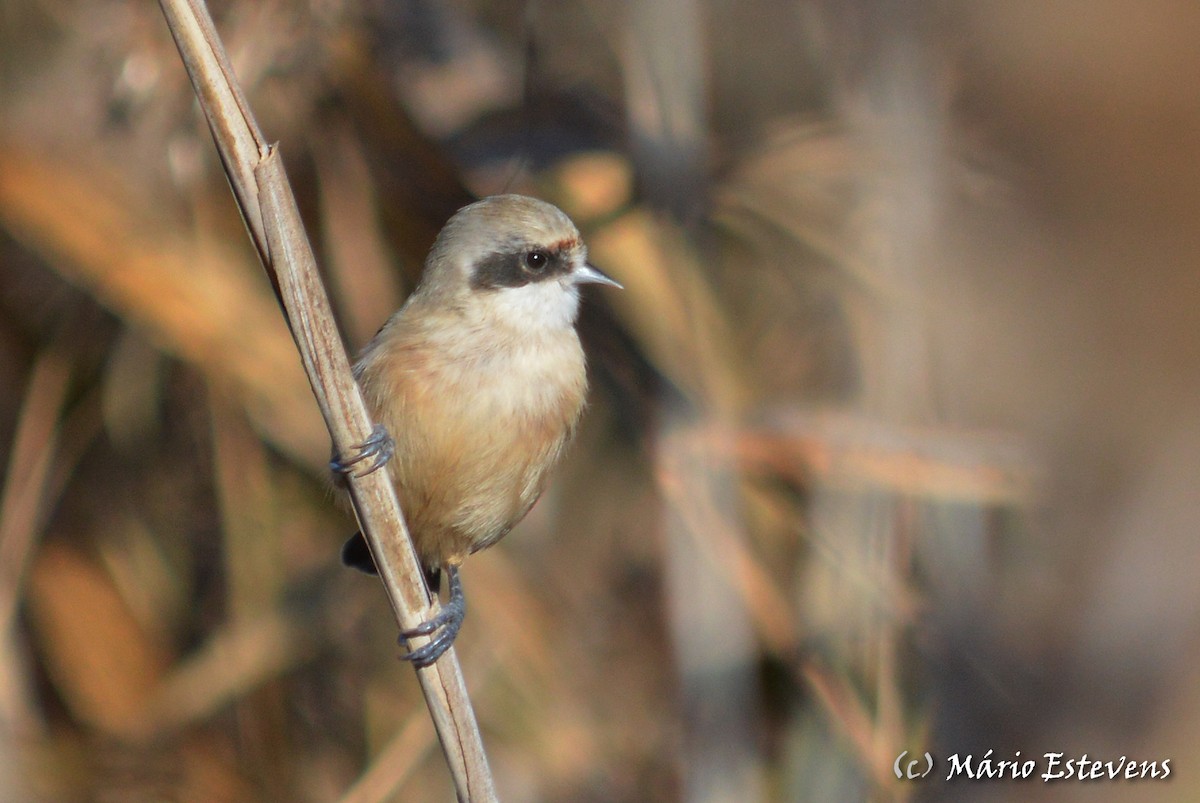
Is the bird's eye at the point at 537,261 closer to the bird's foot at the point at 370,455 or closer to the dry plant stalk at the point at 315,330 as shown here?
the bird's foot at the point at 370,455

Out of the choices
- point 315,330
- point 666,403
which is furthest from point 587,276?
point 666,403

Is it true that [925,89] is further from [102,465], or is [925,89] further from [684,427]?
[102,465]

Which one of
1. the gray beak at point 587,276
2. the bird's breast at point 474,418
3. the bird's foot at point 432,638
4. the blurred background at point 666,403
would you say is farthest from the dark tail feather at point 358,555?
the gray beak at point 587,276

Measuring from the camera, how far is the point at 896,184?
3.33 meters

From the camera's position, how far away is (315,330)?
5.80 ft

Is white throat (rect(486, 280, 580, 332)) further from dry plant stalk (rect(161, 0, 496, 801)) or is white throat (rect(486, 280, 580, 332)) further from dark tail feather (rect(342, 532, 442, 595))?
dark tail feather (rect(342, 532, 442, 595))

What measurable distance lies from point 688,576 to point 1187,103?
2.00m

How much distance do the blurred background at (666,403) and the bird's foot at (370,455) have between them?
131 centimetres

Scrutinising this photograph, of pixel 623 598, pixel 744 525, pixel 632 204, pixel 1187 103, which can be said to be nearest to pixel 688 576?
pixel 744 525

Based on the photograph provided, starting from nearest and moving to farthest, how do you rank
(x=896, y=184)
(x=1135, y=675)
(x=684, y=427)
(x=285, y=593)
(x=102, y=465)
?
(x=1135, y=675)
(x=896, y=184)
(x=684, y=427)
(x=285, y=593)
(x=102, y=465)

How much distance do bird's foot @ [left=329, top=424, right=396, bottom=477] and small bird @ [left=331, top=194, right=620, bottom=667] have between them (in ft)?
0.67

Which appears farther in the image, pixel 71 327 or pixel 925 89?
pixel 71 327

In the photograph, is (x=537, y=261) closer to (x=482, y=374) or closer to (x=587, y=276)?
(x=587, y=276)

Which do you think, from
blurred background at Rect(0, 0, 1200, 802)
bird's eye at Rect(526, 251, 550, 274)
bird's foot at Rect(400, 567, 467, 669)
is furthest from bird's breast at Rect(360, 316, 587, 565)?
blurred background at Rect(0, 0, 1200, 802)
